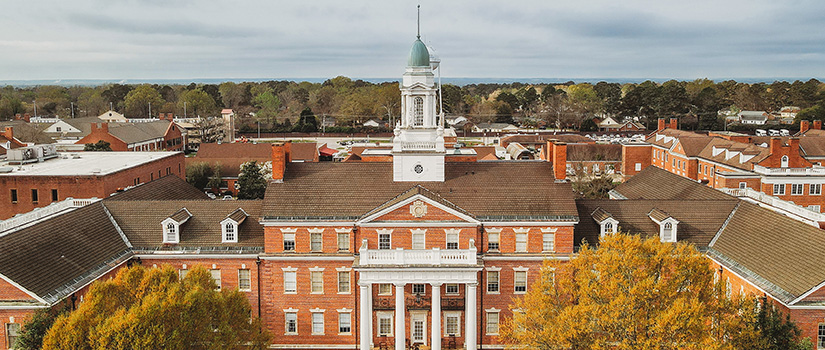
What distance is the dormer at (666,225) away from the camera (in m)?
40.0

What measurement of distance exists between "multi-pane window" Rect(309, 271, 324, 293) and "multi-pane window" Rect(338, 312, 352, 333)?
6.50 ft

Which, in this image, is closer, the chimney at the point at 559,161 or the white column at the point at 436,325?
the white column at the point at 436,325

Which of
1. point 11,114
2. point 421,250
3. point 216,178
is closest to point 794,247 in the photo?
point 421,250

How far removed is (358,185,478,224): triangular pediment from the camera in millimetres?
38781

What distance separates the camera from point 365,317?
124ft

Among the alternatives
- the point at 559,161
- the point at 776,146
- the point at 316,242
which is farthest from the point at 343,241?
the point at 776,146

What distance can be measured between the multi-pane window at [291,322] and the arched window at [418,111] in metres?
14.2

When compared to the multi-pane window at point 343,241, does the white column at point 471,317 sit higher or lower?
lower

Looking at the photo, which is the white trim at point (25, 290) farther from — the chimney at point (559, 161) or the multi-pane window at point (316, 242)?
the chimney at point (559, 161)

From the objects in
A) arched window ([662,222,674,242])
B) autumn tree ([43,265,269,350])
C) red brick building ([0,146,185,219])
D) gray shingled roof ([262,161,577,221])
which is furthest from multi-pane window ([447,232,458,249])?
red brick building ([0,146,185,219])

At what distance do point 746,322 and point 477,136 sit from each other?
138 m

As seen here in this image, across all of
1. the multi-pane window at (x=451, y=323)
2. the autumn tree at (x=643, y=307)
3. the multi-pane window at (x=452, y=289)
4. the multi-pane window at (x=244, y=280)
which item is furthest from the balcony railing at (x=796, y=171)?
the multi-pane window at (x=244, y=280)

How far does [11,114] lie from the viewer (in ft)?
583

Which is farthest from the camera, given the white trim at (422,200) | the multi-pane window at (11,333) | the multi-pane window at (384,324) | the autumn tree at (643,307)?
the multi-pane window at (384,324)
